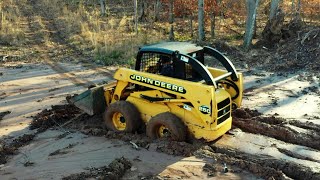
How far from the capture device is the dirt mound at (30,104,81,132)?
990 centimetres

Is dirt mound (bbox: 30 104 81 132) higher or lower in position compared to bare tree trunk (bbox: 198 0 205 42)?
lower

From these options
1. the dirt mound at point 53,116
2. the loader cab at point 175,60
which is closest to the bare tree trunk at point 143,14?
the dirt mound at point 53,116

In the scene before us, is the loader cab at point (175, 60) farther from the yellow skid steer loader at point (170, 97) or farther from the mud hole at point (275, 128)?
the mud hole at point (275, 128)

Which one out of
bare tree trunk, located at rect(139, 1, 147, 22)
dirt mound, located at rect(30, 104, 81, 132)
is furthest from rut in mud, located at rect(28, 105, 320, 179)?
bare tree trunk, located at rect(139, 1, 147, 22)

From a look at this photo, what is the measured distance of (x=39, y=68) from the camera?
15703mm

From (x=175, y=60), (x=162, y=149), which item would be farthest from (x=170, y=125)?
(x=175, y=60)

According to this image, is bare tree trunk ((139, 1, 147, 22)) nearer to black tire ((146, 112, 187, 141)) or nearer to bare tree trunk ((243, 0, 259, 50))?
bare tree trunk ((243, 0, 259, 50))

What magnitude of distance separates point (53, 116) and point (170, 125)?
11.8ft

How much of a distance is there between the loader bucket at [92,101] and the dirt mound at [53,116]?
783 millimetres

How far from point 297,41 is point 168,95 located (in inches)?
399

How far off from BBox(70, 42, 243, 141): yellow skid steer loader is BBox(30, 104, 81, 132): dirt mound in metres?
0.75

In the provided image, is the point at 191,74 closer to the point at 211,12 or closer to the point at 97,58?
the point at 97,58

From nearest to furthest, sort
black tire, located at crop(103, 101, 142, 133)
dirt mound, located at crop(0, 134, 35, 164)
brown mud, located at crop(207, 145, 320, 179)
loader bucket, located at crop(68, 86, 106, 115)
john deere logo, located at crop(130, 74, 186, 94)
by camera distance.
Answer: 1. brown mud, located at crop(207, 145, 320, 179)
2. john deere logo, located at crop(130, 74, 186, 94)
3. dirt mound, located at crop(0, 134, 35, 164)
4. black tire, located at crop(103, 101, 142, 133)
5. loader bucket, located at crop(68, 86, 106, 115)

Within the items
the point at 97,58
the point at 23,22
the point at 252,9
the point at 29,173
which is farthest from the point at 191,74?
the point at 23,22
